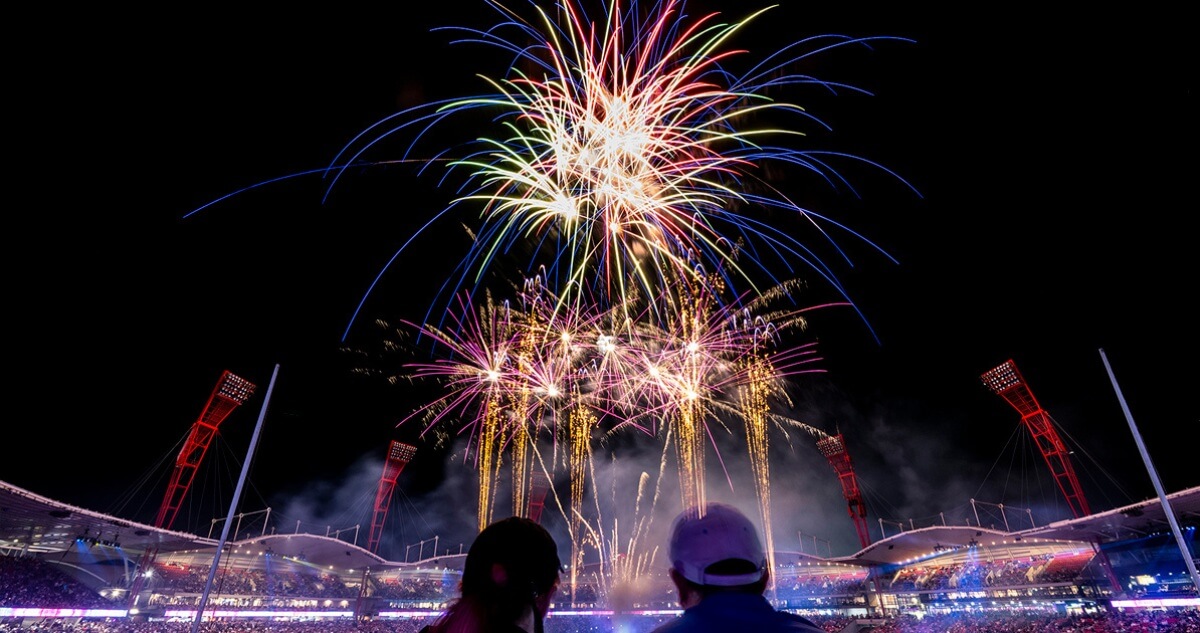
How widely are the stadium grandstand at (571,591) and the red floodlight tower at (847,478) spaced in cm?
341

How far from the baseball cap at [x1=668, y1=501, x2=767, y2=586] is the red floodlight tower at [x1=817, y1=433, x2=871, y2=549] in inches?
2455

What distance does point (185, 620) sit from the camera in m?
38.8

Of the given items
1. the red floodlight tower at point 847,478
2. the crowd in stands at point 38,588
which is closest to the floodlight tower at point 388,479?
the crowd in stands at point 38,588

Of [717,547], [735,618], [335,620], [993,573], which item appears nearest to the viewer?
[735,618]

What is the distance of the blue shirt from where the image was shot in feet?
5.28

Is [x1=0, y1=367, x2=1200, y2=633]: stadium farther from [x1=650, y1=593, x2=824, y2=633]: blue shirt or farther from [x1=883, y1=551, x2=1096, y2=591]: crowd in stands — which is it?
[x1=650, y1=593, x2=824, y2=633]: blue shirt

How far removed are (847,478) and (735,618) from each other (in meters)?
63.9

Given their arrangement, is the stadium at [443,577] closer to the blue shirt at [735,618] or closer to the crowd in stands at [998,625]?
the crowd in stands at [998,625]

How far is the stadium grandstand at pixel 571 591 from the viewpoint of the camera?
3092cm

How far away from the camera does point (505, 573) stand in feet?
5.95

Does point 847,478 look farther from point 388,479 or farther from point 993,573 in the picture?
point 388,479

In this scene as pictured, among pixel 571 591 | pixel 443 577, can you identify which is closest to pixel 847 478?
pixel 571 591

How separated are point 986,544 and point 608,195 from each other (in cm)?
5397

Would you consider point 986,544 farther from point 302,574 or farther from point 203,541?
point 302,574
